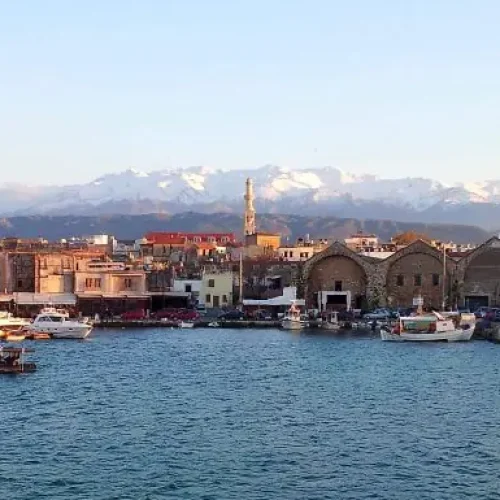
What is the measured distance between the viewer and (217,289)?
78500 millimetres

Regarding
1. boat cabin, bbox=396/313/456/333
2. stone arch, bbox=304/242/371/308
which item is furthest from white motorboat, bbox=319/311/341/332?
boat cabin, bbox=396/313/456/333

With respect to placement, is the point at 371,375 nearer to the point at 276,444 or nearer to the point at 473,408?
the point at 473,408

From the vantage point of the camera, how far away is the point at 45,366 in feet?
153

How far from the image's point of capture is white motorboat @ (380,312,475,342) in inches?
2367

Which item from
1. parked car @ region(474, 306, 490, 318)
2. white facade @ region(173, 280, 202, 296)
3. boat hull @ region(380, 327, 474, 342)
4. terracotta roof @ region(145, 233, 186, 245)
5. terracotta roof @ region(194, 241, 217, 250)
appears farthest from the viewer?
terracotta roof @ region(145, 233, 186, 245)

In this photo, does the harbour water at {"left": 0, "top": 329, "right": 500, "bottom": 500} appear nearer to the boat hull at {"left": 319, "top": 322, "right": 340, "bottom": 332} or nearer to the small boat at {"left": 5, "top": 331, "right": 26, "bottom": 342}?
the small boat at {"left": 5, "top": 331, "right": 26, "bottom": 342}

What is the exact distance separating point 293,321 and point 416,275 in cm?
1017

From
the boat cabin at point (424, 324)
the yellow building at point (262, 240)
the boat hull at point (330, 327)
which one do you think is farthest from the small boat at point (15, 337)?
the yellow building at point (262, 240)

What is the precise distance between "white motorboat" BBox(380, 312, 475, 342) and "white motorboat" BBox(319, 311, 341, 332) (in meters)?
6.59

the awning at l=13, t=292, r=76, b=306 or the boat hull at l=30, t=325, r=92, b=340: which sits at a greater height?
the awning at l=13, t=292, r=76, b=306

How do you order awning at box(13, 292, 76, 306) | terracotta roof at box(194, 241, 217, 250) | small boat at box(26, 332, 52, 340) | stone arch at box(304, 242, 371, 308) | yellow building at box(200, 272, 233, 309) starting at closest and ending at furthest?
small boat at box(26, 332, 52, 340) → awning at box(13, 292, 76, 306) → stone arch at box(304, 242, 371, 308) → yellow building at box(200, 272, 233, 309) → terracotta roof at box(194, 241, 217, 250)

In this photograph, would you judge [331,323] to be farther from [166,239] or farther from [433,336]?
[166,239]

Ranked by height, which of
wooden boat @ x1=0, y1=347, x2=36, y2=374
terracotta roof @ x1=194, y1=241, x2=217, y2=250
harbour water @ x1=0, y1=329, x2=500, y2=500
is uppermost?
terracotta roof @ x1=194, y1=241, x2=217, y2=250

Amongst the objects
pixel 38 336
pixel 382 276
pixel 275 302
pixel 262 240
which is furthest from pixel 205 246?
pixel 38 336
